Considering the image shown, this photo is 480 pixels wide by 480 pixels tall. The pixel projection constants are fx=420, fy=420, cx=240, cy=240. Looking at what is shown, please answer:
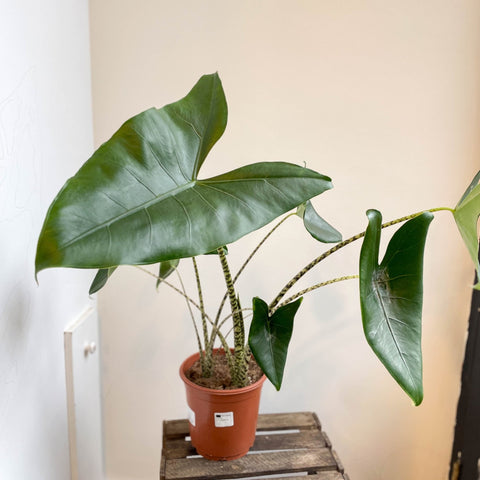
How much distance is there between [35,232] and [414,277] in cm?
73

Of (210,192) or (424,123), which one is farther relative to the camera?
(424,123)

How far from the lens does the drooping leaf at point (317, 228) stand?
2.66ft

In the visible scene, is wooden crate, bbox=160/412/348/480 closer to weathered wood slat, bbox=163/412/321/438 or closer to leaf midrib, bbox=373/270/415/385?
weathered wood slat, bbox=163/412/321/438

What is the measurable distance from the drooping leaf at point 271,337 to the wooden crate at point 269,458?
345 millimetres

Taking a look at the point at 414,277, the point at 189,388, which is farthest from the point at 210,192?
the point at 189,388

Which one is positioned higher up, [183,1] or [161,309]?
[183,1]

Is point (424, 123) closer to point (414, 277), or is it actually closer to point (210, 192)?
point (414, 277)

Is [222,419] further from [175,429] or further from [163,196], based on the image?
[163,196]

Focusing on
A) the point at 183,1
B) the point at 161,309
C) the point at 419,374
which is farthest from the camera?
the point at 161,309


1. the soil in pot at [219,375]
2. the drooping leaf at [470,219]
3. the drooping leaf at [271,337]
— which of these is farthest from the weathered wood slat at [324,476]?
the drooping leaf at [470,219]

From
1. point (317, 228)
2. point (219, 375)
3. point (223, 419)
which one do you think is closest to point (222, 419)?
point (223, 419)

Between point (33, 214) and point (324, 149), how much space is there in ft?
2.82

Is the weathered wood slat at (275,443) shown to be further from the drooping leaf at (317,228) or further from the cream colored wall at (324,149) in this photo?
the drooping leaf at (317,228)

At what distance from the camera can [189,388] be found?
97 cm
